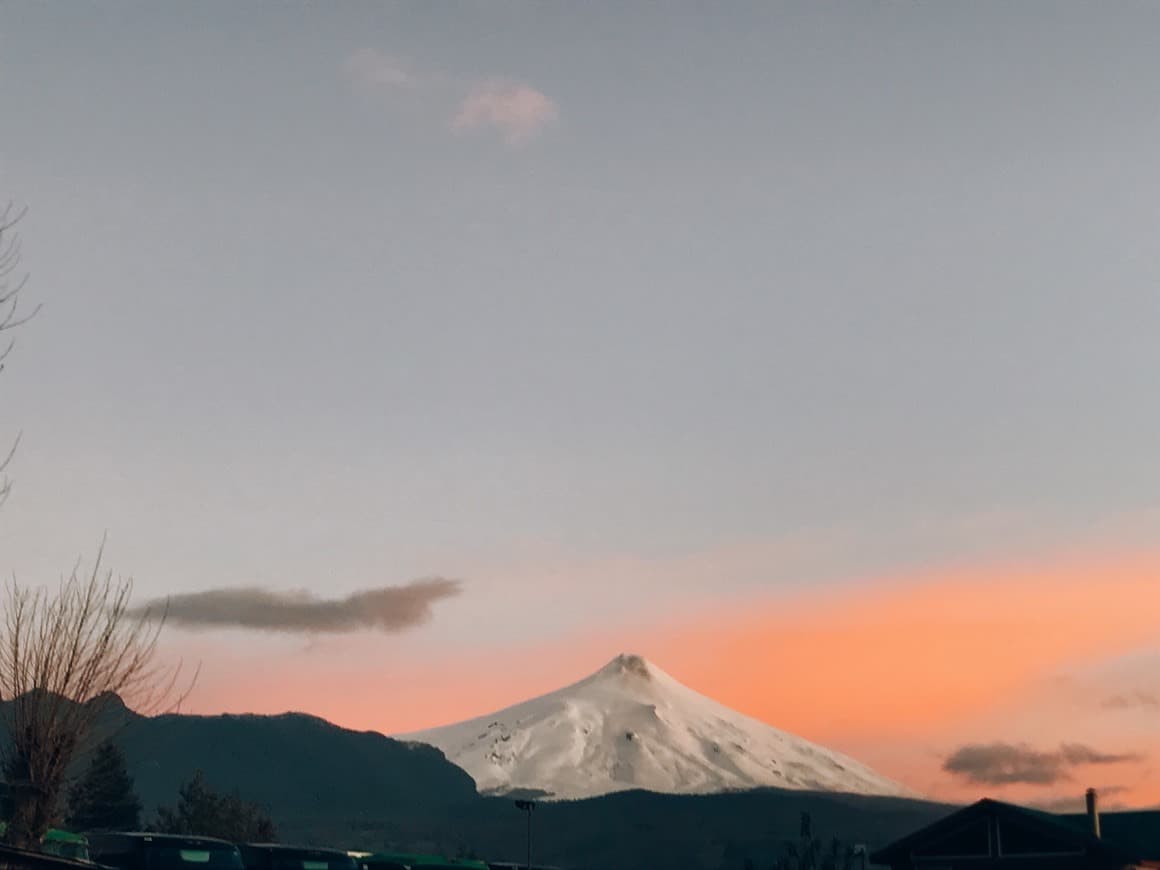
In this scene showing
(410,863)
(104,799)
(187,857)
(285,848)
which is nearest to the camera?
(187,857)

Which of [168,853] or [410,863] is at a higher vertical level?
[410,863]

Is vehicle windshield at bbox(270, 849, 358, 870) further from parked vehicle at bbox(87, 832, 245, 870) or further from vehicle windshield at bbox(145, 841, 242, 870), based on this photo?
vehicle windshield at bbox(145, 841, 242, 870)

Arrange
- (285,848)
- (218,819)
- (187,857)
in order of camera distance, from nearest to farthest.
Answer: (187,857)
(285,848)
(218,819)

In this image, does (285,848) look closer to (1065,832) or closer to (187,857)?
(187,857)

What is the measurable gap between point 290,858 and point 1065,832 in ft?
82.0

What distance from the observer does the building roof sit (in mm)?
48656

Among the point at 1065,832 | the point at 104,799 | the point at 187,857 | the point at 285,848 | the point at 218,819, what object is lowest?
the point at 187,857

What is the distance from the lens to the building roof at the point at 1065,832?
48.7 metres

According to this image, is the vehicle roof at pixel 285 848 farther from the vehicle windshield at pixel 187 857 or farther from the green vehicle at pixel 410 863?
the vehicle windshield at pixel 187 857

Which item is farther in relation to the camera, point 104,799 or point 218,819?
point 104,799

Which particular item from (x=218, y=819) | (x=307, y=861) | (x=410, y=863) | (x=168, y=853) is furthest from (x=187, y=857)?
(x=218, y=819)

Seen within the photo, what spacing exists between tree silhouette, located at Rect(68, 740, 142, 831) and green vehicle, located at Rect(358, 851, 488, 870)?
207ft

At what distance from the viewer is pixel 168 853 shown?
114 ft

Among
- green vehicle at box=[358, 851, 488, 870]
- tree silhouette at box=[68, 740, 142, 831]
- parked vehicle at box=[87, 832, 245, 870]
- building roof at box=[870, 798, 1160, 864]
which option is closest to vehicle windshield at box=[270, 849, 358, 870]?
green vehicle at box=[358, 851, 488, 870]
